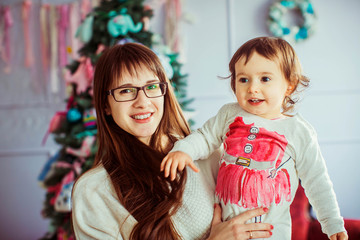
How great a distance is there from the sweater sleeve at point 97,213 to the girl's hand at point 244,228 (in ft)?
0.89

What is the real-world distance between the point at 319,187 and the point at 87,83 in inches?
68.5

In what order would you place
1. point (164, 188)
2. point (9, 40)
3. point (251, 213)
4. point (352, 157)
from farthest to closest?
point (9, 40), point (352, 157), point (164, 188), point (251, 213)

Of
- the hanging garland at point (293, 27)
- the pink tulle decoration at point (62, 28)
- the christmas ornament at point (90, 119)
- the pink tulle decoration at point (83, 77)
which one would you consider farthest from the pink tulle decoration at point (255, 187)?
the pink tulle decoration at point (62, 28)

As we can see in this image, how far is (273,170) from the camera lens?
1.03 meters

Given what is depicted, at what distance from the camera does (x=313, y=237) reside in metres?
2.18

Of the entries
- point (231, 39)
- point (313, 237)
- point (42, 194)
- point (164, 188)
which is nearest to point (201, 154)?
point (164, 188)

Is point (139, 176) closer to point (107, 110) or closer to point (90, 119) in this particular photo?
point (107, 110)

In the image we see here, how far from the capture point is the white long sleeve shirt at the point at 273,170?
1020 millimetres

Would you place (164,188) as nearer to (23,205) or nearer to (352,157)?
(352,157)

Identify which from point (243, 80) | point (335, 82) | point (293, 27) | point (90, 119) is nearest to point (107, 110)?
point (243, 80)

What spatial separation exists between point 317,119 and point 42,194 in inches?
118

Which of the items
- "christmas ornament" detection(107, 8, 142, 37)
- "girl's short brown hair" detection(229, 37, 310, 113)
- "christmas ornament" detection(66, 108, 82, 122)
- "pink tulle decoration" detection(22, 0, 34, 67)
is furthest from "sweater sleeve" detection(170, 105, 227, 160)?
"pink tulle decoration" detection(22, 0, 34, 67)

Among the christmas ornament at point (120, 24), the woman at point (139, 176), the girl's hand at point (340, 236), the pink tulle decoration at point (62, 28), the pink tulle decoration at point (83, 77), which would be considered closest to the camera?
the girl's hand at point (340, 236)

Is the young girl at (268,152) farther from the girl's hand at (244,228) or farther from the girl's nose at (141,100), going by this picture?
the girl's nose at (141,100)
